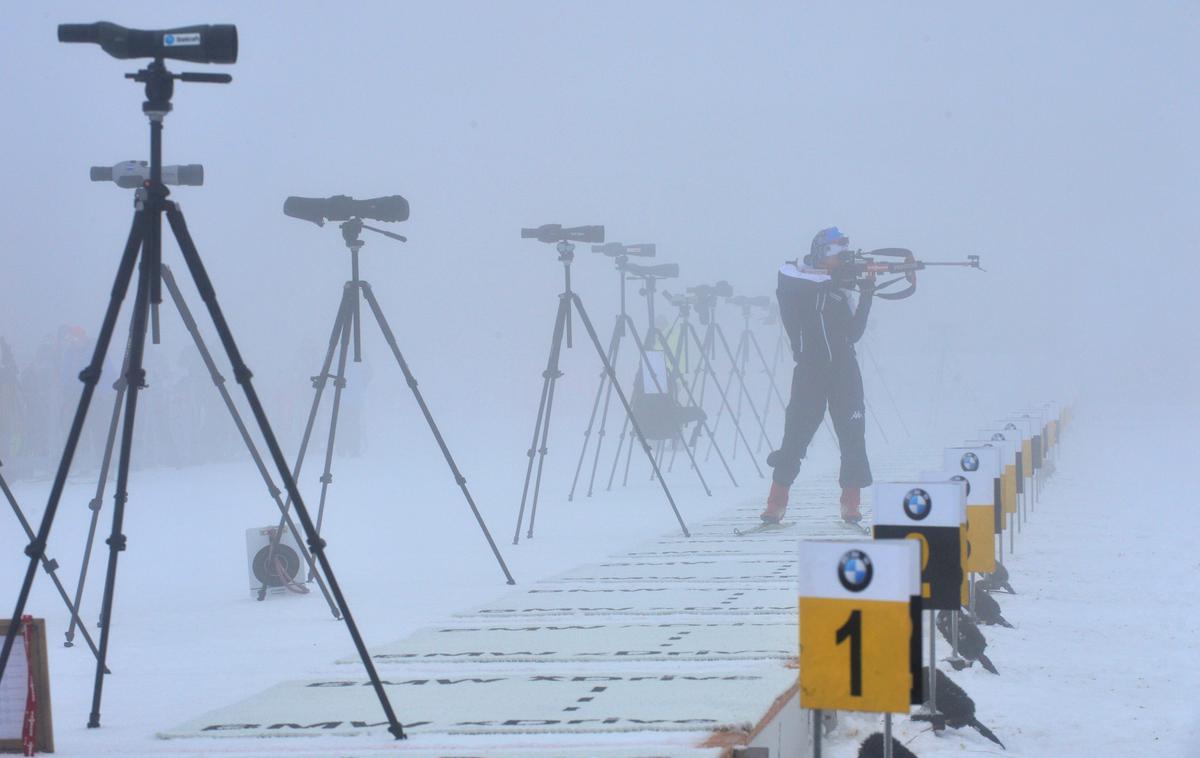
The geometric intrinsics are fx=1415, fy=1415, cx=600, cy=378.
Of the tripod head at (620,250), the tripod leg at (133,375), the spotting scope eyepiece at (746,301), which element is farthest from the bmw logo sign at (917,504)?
the spotting scope eyepiece at (746,301)

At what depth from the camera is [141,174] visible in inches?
164

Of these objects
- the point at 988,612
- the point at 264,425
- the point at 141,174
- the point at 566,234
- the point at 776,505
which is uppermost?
the point at 141,174

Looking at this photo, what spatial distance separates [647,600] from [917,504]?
158 centimetres

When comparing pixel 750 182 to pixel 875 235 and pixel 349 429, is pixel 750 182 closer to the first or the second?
pixel 875 235

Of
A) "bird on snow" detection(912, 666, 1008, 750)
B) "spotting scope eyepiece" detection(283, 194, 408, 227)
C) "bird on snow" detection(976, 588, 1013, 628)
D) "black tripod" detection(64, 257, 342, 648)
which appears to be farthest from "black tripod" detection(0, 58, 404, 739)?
"bird on snow" detection(976, 588, 1013, 628)

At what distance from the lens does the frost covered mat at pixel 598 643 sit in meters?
3.56

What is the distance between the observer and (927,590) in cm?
333

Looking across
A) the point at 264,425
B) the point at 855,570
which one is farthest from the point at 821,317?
the point at 855,570

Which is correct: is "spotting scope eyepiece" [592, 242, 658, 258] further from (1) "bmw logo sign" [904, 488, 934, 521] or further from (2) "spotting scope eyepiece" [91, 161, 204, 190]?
(1) "bmw logo sign" [904, 488, 934, 521]

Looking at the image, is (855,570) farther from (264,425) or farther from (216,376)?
(216,376)

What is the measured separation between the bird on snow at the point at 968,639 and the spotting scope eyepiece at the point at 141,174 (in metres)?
2.41

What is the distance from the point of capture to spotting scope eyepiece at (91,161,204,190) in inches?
155

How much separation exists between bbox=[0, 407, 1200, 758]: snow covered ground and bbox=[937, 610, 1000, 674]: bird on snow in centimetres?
5

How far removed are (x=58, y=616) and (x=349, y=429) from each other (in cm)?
1074
